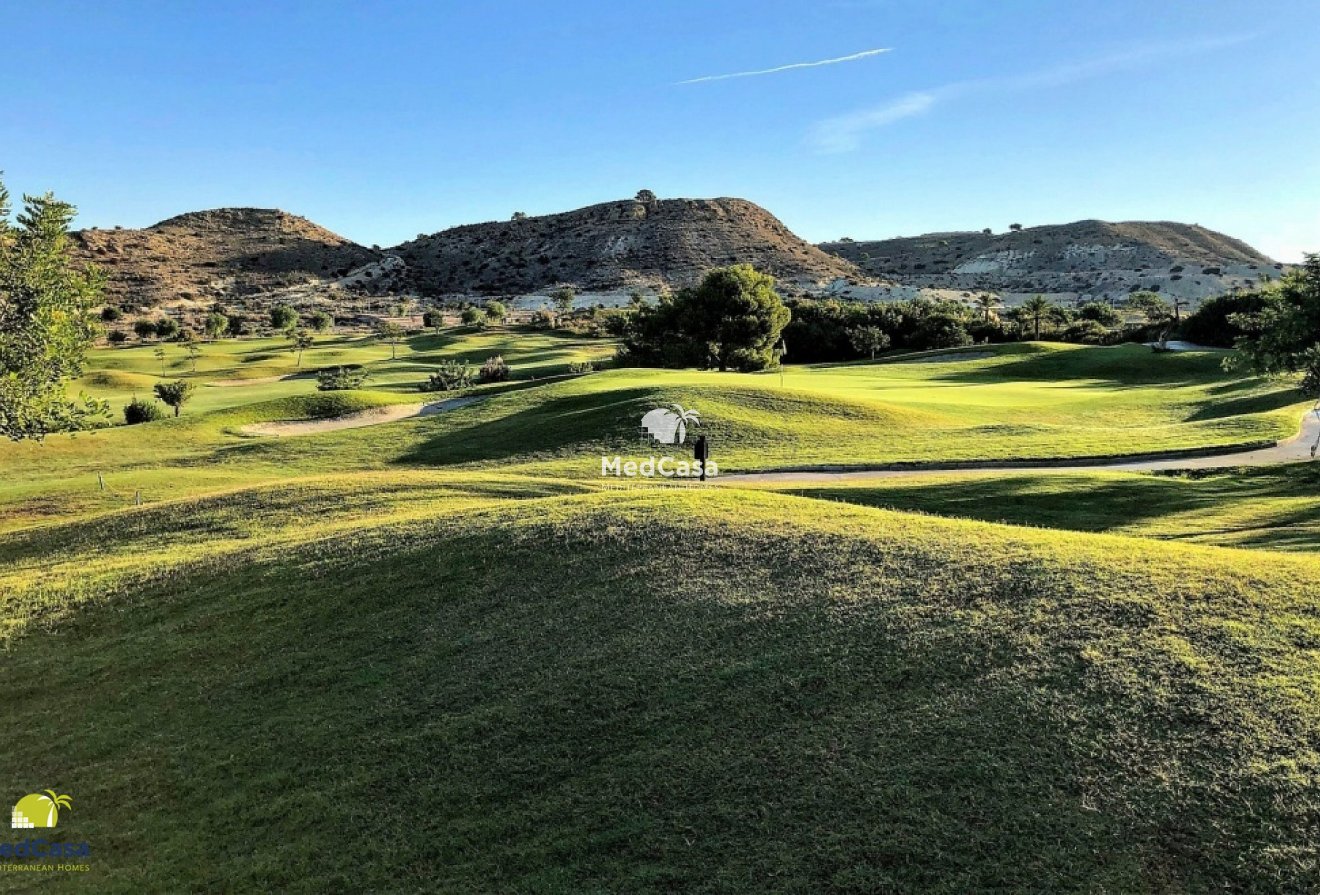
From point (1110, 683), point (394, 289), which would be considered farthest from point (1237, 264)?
point (1110, 683)

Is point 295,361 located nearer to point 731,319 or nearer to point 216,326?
point 216,326

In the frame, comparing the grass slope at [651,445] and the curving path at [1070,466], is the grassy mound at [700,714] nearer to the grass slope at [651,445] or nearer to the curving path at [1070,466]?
the curving path at [1070,466]

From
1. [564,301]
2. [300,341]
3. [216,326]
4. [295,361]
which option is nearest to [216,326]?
[216,326]

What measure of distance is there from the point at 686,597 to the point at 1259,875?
6.54 m

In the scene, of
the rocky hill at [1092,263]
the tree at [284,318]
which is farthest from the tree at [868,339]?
the rocky hill at [1092,263]

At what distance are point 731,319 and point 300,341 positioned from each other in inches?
1820

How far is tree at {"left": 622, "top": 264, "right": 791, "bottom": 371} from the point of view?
2395 inches

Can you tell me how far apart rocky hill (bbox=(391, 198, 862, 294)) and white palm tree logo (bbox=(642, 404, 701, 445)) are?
109m

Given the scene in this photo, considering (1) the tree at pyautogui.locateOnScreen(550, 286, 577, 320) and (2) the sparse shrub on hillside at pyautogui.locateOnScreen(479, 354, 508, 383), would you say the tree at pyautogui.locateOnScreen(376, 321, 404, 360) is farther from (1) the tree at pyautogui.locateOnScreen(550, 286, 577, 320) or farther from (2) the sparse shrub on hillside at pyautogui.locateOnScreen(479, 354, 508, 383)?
(1) the tree at pyautogui.locateOnScreen(550, 286, 577, 320)

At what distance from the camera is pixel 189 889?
737 cm

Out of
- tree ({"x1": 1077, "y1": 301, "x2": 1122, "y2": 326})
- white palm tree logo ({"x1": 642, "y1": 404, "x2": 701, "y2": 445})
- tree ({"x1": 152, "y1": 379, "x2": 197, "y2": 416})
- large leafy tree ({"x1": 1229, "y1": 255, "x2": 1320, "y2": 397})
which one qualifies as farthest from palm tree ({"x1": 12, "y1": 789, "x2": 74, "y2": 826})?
tree ({"x1": 1077, "y1": 301, "x2": 1122, "y2": 326})

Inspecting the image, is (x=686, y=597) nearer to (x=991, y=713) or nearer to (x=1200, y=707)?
(x=991, y=713)

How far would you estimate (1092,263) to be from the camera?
164250 millimetres

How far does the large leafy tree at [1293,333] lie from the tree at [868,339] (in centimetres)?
5412
